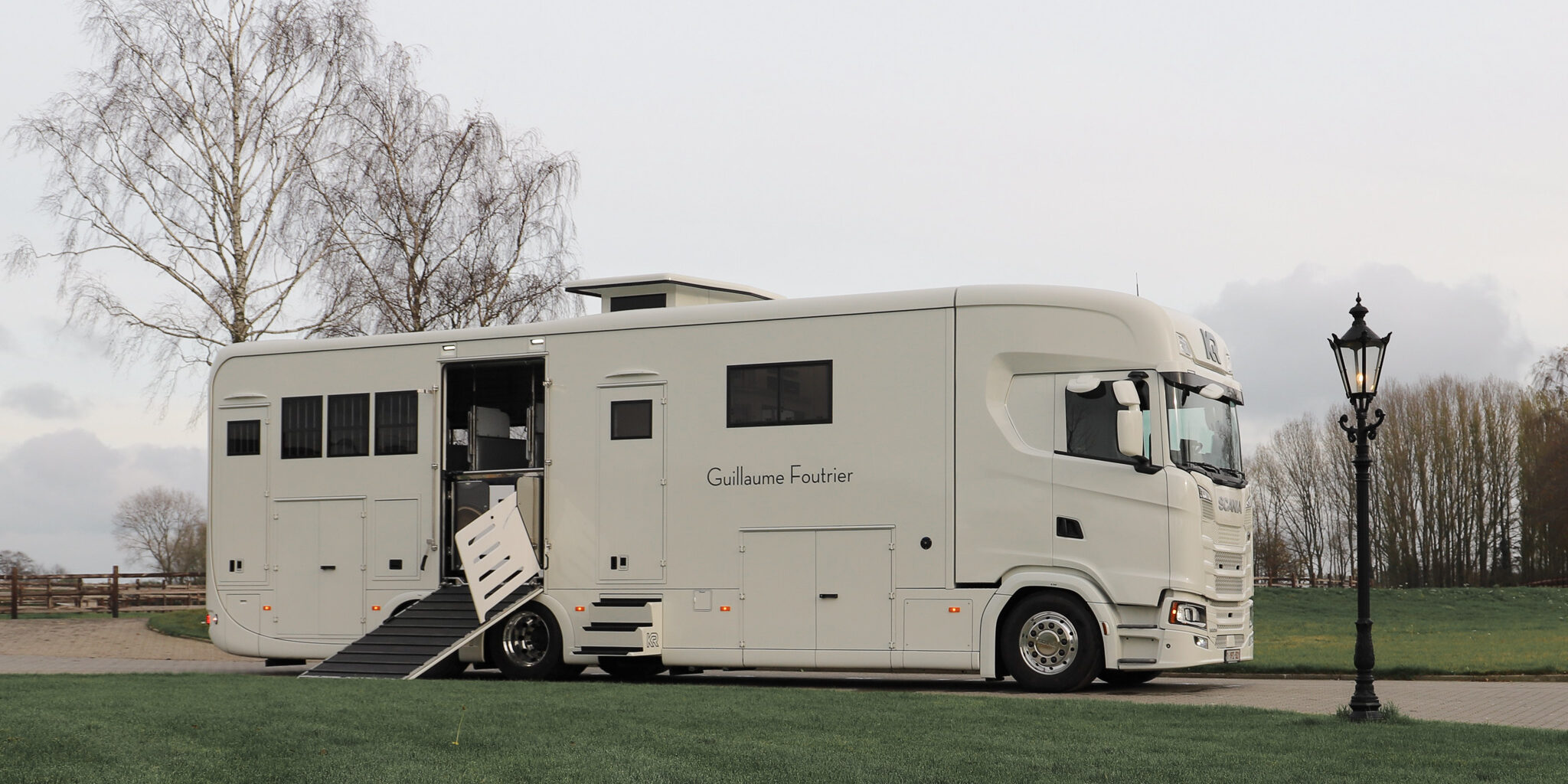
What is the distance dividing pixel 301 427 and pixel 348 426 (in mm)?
643

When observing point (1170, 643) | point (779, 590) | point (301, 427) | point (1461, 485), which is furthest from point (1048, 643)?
point (1461, 485)

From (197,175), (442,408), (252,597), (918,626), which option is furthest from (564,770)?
(197,175)

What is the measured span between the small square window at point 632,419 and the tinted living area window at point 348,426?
2.98m

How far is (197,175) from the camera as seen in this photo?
2714 centimetres

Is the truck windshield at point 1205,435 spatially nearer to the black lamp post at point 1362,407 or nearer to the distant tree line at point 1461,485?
the black lamp post at point 1362,407

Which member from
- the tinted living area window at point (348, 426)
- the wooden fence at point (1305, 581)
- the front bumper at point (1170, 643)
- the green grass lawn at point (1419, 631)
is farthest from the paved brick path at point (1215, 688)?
the wooden fence at point (1305, 581)

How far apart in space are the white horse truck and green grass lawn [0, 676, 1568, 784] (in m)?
1.84

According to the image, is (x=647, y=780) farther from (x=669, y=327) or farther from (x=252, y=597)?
(x=252, y=597)

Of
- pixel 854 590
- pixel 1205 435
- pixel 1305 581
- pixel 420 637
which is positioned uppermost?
pixel 1205 435

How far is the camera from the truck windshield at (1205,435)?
12570mm

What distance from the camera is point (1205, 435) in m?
13.0

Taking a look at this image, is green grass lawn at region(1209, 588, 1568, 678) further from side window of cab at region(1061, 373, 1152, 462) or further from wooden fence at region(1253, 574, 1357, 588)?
wooden fence at region(1253, 574, 1357, 588)

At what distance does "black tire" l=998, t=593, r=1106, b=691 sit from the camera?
12.5 m

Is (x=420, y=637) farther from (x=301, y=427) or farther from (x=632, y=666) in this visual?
(x=301, y=427)
